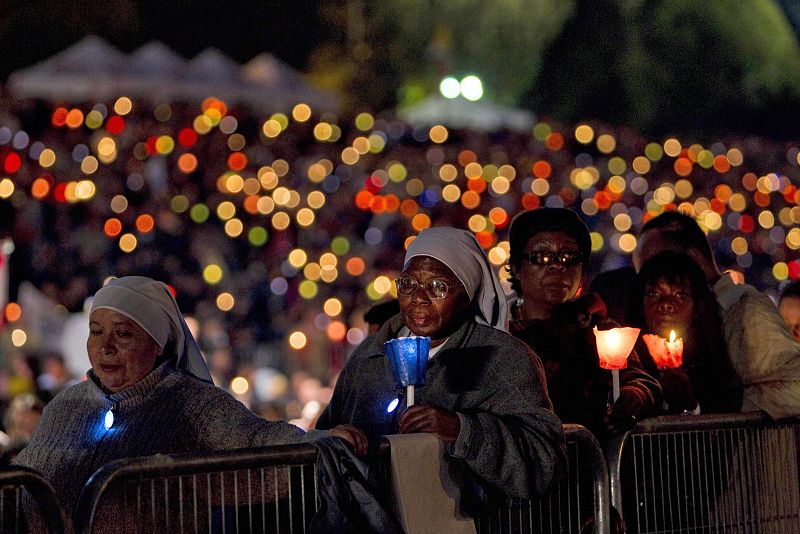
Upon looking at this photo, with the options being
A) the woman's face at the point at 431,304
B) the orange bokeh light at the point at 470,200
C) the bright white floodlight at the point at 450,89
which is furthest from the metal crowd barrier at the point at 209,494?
the bright white floodlight at the point at 450,89

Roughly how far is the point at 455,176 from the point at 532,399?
12.8m

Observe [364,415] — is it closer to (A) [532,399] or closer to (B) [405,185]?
(A) [532,399]

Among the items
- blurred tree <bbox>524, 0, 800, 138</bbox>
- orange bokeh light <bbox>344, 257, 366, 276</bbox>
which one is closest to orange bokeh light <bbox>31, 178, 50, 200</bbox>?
orange bokeh light <bbox>344, 257, 366, 276</bbox>

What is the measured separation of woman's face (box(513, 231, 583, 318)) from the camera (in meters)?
5.68

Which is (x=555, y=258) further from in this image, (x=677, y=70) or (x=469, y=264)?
(x=677, y=70)

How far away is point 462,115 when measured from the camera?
19.9 m

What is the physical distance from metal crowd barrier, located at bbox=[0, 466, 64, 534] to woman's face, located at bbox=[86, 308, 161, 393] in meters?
0.92

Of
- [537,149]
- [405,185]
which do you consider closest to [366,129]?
[405,185]

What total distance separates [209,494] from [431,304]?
1032mm

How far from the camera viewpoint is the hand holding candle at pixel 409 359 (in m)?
4.20

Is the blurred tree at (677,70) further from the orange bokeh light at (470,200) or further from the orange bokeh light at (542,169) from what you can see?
the orange bokeh light at (470,200)

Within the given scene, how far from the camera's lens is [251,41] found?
31156mm

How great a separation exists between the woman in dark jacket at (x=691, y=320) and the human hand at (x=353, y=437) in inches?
87.0

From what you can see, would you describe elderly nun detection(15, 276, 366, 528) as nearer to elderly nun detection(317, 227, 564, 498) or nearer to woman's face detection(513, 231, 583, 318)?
elderly nun detection(317, 227, 564, 498)
